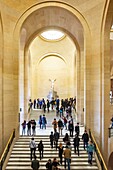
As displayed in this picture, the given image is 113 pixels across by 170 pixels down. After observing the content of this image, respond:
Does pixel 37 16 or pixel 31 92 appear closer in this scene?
pixel 37 16

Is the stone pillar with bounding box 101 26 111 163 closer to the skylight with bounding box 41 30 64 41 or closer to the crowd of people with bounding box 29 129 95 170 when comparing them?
the crowd of people with bounding box 29 129 95 170

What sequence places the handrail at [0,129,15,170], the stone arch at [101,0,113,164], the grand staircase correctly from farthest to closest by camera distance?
the stone arch at [101,0,113,164] → the grand staircase → the handrail at [0,129,15,170]

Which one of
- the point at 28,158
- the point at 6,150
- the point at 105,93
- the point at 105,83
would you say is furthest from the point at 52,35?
the point at 6,150

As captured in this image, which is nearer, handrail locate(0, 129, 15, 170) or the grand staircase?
handrail locate(0, 129, 15, 170)

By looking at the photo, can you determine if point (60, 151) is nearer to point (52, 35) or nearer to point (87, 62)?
point (87, 62)

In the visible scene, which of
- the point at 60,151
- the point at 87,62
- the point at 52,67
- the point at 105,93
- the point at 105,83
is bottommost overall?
the point at 60,151

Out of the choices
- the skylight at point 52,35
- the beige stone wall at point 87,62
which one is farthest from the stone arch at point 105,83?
the skylight at point 52,35

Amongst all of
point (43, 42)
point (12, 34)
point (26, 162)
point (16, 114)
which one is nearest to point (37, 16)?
point (12, 34)

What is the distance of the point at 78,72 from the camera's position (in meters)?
22.2

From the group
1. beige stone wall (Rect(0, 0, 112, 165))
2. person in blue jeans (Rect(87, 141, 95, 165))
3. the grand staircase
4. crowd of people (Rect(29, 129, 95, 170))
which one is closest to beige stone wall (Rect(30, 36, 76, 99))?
beige stone wall (Rect(0, 0, 112, 165))

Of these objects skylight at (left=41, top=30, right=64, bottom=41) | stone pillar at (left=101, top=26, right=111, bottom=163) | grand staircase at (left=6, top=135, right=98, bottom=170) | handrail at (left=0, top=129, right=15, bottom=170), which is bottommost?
grand staircase at (left=6, top=135, right=98, bottom=170)

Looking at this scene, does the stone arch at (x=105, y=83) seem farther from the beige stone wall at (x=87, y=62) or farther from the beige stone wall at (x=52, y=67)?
the beige stone wall at (x=52, y=67)

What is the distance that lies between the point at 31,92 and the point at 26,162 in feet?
63.7

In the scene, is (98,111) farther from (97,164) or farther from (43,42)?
(43,42)
